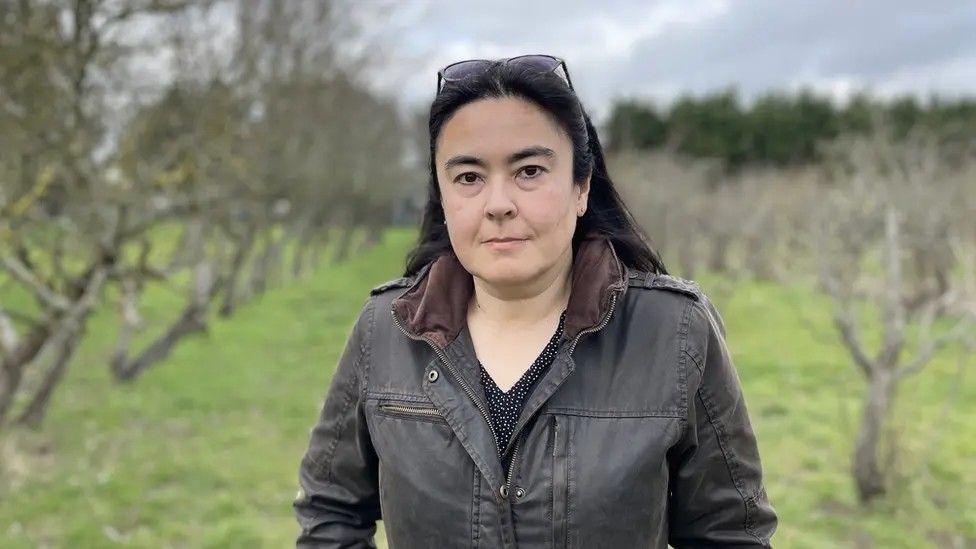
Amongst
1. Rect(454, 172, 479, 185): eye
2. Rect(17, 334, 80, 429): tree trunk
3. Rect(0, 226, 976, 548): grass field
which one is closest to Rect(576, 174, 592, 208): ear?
Rect(454, 172, 479, 185): eye

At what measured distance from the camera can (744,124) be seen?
36625 millimetres

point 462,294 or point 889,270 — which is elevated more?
point 462,294

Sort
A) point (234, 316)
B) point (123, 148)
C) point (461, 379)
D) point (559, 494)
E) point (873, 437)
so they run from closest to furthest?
point (559, 494), point (461, 379), point (873, 437), point (123, 148), point (234, 316)

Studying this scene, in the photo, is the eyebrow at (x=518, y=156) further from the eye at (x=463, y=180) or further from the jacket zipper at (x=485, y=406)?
the jacket zipper at (x=485, y=406)

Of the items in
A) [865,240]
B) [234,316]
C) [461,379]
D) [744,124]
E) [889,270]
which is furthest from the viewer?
[744,124]

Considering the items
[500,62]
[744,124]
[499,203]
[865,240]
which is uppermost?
[744,124]

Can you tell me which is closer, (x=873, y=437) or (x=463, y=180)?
(x=463, y=180)

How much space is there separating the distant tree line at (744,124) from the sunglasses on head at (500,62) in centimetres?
3226

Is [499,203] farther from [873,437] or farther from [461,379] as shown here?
[873,437]

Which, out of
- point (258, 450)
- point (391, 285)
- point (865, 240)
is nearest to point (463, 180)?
point (391, 285)

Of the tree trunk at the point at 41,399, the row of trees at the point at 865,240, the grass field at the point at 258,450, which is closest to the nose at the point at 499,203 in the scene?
the grass field at the point at 258,450

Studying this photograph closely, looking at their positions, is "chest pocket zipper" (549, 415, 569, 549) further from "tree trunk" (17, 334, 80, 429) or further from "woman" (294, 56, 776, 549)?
"tree trunk" (17, 334, 80, 429)

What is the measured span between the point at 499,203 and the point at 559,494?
0.56 meters

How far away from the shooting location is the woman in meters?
1.53
